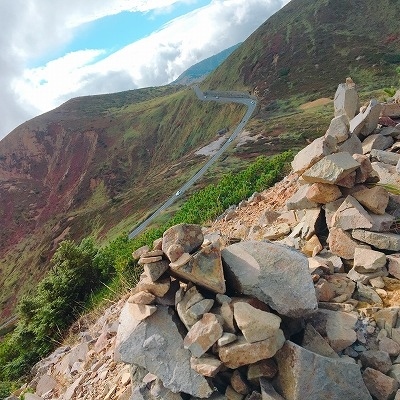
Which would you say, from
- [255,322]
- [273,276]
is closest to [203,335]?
[255,322]

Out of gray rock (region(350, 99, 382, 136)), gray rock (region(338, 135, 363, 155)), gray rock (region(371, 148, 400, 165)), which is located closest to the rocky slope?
gray rock (region(338, 135, 363, 155))

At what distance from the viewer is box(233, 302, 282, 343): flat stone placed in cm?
578

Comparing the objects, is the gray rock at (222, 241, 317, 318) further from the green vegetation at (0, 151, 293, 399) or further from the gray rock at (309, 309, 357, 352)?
the green vegetation at (0, 151, 293, 399)

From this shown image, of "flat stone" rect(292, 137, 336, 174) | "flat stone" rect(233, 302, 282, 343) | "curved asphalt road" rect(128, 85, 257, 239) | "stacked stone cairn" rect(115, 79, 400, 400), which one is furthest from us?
"curved asphalt road" rect(128, 85, 257, 239)

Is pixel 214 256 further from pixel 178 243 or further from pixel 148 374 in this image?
pixel 148 374

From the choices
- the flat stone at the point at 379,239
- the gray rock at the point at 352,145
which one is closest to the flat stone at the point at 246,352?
the flat stone at the point at 379,239

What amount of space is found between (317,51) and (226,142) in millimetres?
47481

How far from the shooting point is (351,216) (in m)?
8.28

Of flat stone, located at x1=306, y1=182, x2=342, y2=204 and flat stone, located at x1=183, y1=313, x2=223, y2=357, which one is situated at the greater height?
flat stone, located at x1=183, y1=313, x2=223, y2=357

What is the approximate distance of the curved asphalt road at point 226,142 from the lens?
5438 centimetres

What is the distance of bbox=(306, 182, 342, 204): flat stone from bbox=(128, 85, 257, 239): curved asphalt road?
137 feet

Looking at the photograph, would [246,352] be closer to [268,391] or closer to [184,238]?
[268,391]

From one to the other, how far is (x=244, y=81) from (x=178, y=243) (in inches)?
4808

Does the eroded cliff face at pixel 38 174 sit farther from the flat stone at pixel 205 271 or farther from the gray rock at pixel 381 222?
the gray rock at pixel 381 222
